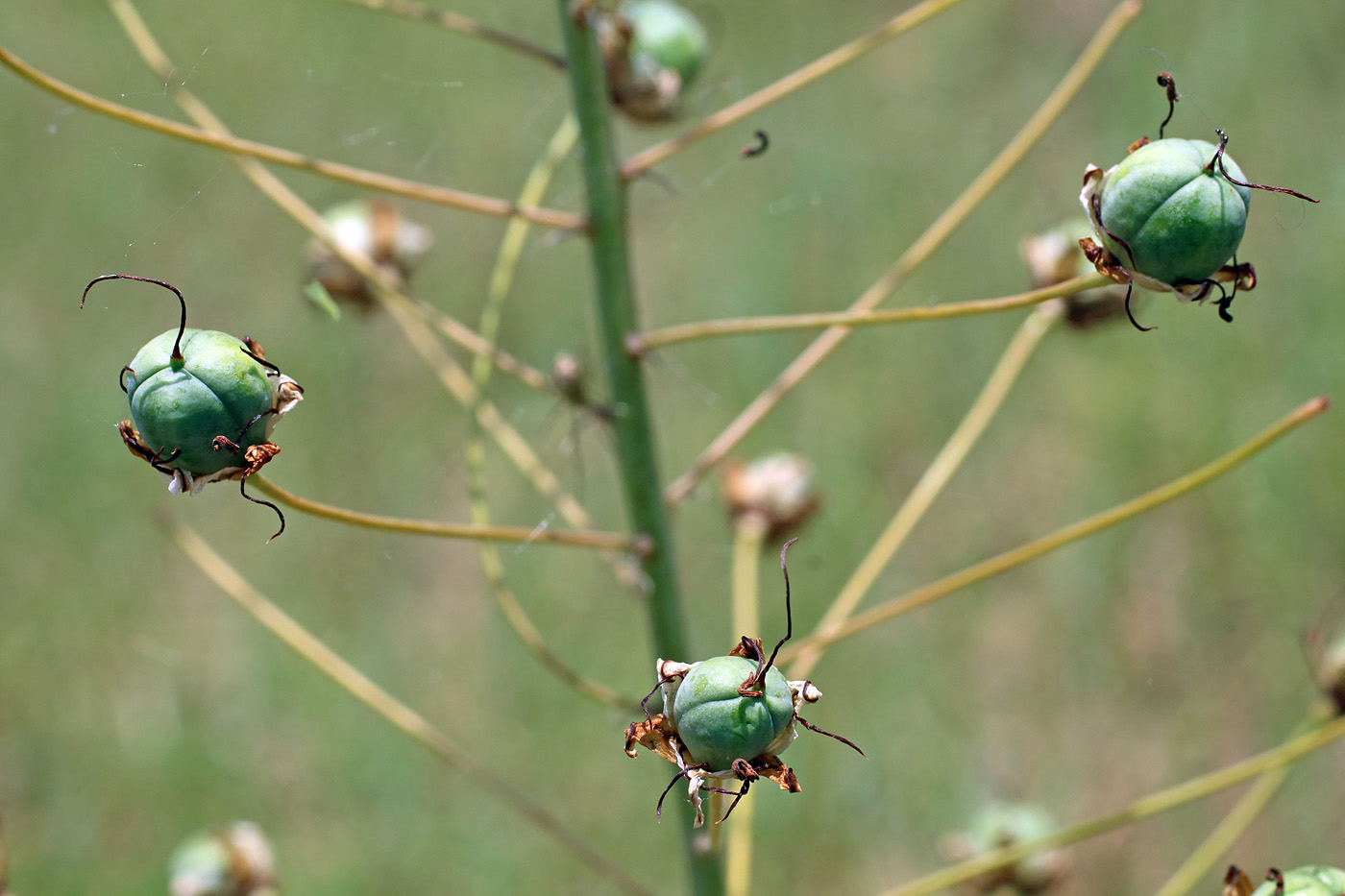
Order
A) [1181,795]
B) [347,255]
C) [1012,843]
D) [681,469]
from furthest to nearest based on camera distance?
[681,469] < [1012,843] < [347,255] < [1181,795]

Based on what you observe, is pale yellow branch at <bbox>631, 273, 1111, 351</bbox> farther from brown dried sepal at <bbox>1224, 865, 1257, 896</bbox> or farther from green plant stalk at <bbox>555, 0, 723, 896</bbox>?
brown dried sepal at <bbox>1224, 865, 1257, 896</bbox>

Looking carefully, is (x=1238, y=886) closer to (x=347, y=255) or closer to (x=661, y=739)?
(x=661, y=739)

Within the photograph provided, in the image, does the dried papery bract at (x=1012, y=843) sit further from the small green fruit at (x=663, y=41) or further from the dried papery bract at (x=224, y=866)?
the small green fruit at (x=663, y=41)

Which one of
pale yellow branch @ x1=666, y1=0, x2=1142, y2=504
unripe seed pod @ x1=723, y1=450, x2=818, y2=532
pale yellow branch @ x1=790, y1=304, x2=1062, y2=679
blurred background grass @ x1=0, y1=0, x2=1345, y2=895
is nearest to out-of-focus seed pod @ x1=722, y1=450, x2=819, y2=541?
unripe seed pod @ x1=723, y1=450, x2=818, y2=532

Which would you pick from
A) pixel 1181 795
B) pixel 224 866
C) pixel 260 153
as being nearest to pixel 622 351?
pixel 260 153

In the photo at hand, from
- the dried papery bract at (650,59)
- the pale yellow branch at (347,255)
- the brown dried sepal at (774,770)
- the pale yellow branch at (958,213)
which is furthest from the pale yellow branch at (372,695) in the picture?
the dried papery bract at (650,59)

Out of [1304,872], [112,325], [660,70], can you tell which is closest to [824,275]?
[112,325]
